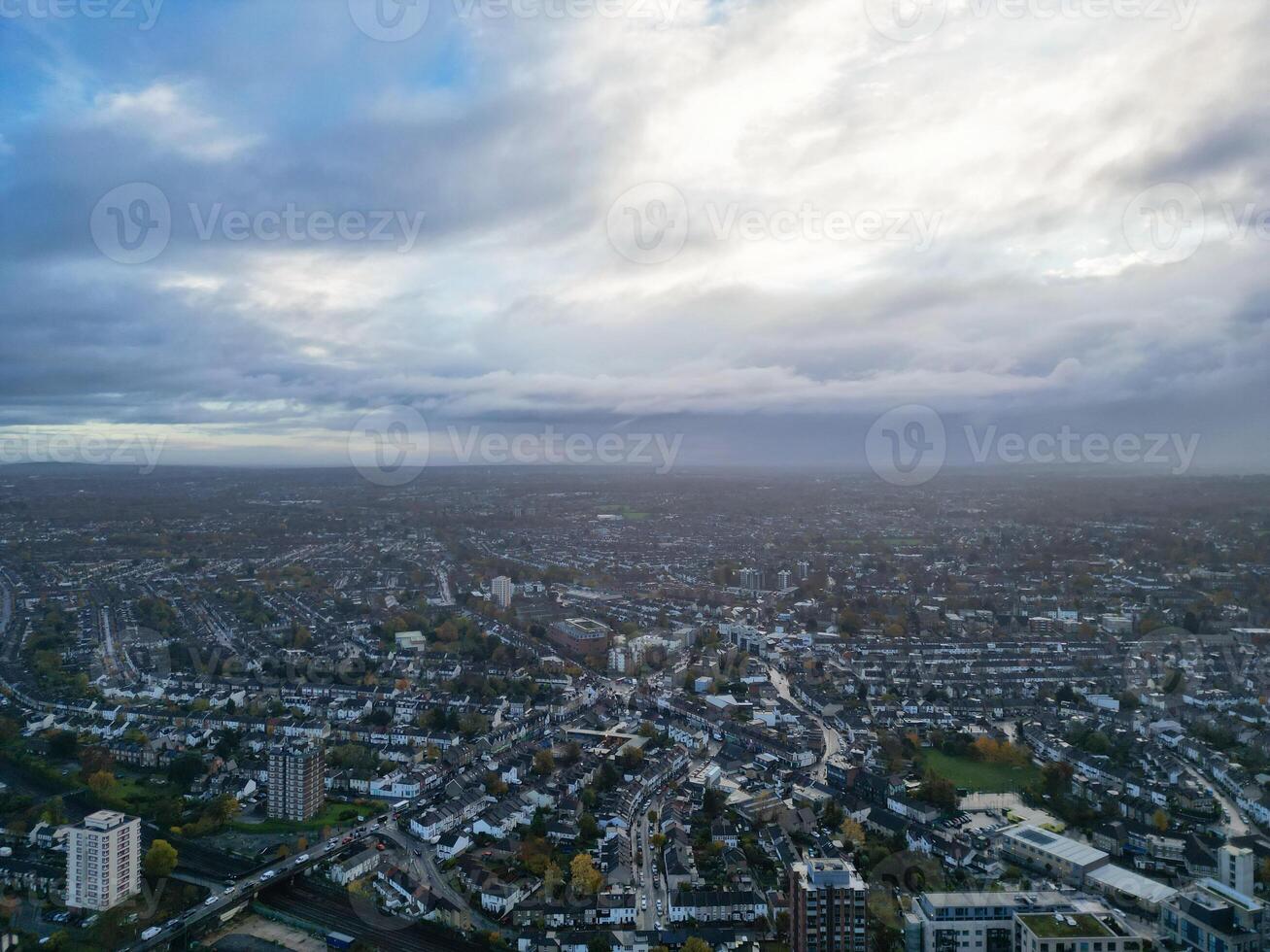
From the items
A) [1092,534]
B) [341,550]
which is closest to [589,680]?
[341,550]

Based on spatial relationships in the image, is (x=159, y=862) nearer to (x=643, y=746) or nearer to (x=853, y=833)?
(x=643, y=746)


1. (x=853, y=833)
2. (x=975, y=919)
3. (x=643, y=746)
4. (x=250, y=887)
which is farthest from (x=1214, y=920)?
(x=250, y=887)

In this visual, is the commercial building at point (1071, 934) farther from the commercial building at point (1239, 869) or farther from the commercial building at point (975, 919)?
the commercial building at point (1239, 869)

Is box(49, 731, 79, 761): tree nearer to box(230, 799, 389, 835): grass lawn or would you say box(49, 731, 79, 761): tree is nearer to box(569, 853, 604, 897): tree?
box(230, 799, 389, 835): grass lawn

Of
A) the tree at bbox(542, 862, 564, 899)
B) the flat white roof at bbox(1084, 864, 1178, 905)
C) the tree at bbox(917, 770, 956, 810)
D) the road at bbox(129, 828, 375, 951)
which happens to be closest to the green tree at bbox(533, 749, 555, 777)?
the road at bbox(129, 828, 375, 951)

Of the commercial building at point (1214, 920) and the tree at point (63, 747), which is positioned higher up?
the commercial building at point (1214, 920)

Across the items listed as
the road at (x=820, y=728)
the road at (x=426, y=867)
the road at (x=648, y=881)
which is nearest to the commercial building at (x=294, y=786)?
the road at (x=426, y=867)
